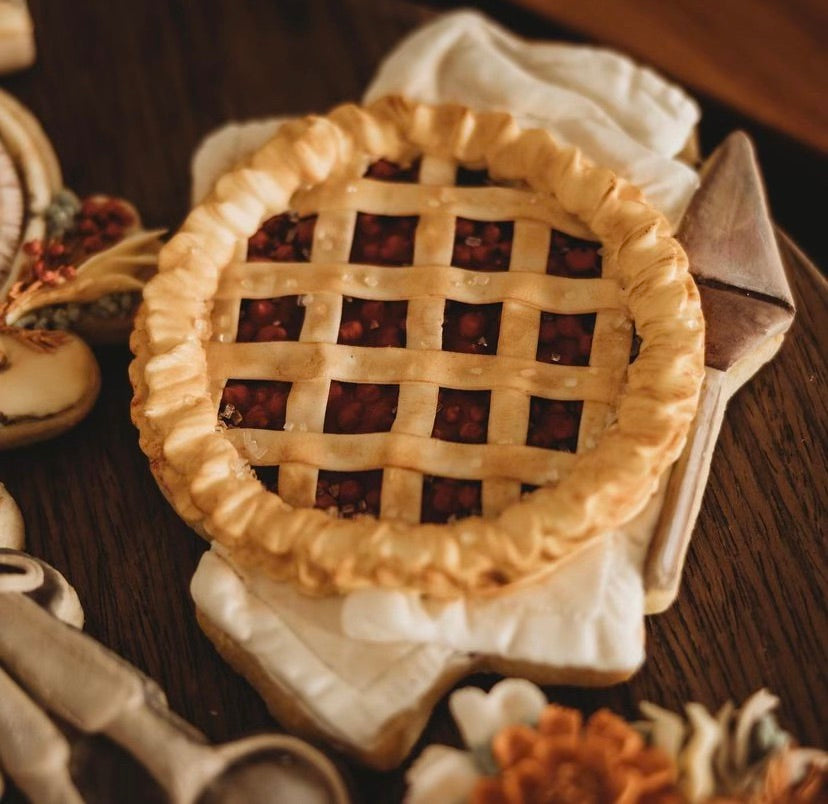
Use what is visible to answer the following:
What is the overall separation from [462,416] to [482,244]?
205mm

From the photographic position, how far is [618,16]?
150 centimetres

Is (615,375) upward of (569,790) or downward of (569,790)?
upward

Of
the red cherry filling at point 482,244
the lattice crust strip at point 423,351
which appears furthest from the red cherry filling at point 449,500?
the red cherry filling at point 482,244

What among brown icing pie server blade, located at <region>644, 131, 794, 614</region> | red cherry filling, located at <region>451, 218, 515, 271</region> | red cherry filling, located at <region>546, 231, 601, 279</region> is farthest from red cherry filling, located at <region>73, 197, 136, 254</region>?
brown icing pie server blade, located at <region>644, 131, 794, 614</region>

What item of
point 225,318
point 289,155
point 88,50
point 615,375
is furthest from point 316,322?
point 88,50

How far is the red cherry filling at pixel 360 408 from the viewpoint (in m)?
0.91

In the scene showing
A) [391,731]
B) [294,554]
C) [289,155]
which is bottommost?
[391,731]

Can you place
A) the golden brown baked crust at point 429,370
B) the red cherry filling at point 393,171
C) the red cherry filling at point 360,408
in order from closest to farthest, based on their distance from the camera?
the golden brown baked crust at point 429,370
the red cherry filling at point 360,408
the red cherry filling at point 393,171

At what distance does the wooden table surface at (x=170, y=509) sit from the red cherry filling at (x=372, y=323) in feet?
0.91

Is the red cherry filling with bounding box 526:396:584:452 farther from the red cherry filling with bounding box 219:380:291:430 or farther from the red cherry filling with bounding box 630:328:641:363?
the red cherry filling with bounding box 219:380:291:430

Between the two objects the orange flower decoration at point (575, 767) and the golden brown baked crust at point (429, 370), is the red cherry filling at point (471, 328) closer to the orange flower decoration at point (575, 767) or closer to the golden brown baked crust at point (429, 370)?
the golden brown baked crust at point (429, 370)

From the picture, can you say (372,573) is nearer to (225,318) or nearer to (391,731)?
(391,731)

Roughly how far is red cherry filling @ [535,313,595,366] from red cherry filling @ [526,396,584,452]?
5 centimetres

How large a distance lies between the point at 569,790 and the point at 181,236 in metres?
0.67
